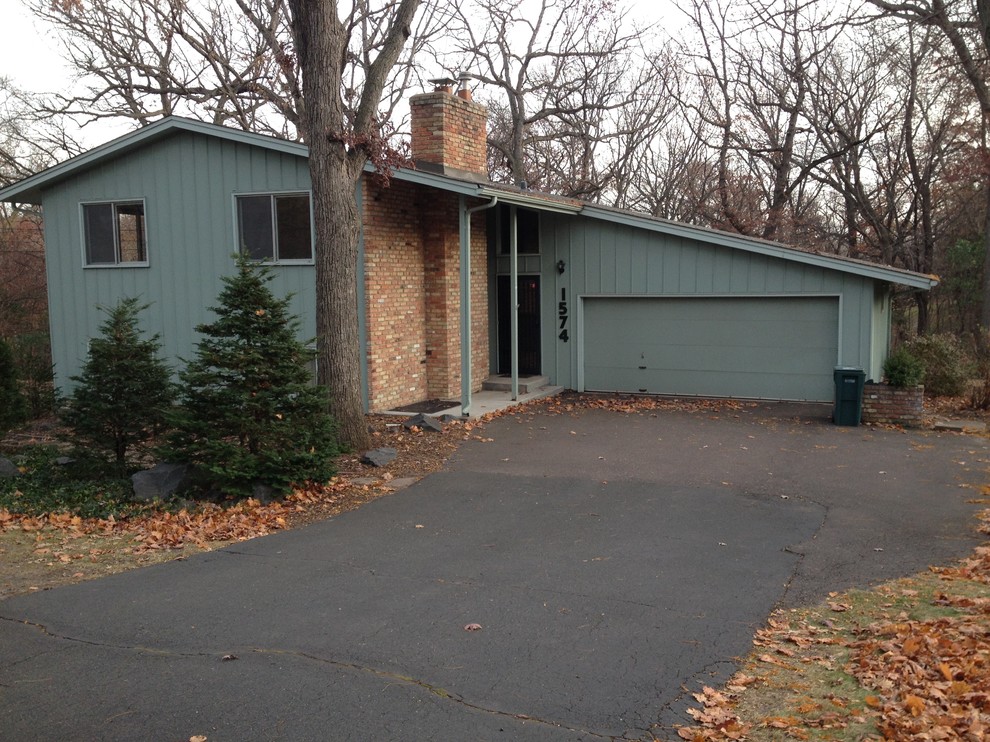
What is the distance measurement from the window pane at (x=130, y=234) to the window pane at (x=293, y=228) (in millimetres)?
3229

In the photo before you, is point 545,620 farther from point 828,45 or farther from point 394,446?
point 828,45

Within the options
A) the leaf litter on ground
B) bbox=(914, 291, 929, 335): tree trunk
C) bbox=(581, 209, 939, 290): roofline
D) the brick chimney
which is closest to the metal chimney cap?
the brick chimney

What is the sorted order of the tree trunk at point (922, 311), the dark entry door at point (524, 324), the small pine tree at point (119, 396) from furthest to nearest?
the tree trunk at point (922, 311) < the dark entry door at point (524, 324) < the small pine tree at point (119, 396)

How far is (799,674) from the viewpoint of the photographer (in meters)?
4.98

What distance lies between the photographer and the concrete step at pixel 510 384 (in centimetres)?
1733

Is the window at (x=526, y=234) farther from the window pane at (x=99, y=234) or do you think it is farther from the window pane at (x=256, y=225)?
the window pane at (x=99, y=234)

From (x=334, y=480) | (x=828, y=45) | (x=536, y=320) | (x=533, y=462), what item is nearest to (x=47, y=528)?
(x=334, y=480)

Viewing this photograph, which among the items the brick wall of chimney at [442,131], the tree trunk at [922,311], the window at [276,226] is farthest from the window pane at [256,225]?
the tree trunk at [922,311]

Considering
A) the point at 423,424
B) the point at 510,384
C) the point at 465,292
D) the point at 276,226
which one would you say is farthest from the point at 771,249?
the point at 276,226

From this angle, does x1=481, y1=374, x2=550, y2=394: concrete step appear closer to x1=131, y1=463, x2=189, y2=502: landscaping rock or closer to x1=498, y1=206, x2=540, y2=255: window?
x1=498, y1=206, x2=540, y2=255: window

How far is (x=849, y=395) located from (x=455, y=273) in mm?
7275

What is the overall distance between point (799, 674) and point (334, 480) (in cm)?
651

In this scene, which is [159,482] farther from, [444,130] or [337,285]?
[444,130]

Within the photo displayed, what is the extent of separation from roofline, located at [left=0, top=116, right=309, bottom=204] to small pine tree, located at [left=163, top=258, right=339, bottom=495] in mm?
4936
